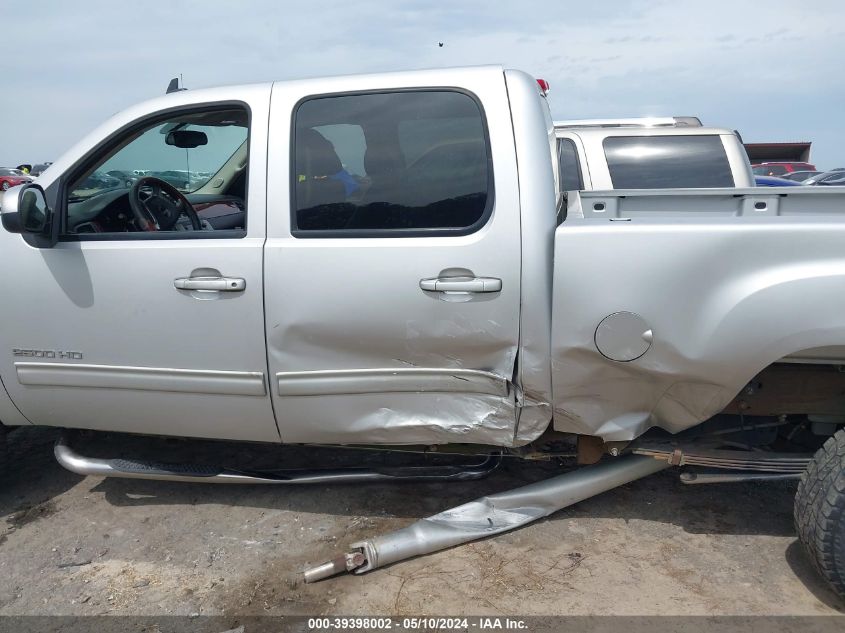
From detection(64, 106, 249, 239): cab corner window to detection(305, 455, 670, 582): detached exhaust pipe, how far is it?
1.45m

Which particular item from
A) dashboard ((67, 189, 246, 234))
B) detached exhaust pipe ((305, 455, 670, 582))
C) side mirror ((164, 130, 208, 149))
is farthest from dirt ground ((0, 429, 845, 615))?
side mirror ((164, 130, 208, 149))

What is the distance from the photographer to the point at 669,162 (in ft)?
19.0

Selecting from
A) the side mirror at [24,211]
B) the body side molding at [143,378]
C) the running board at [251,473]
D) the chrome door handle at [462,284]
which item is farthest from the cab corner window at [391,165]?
the running board at [251,473]

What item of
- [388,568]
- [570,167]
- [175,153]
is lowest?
[388,568]

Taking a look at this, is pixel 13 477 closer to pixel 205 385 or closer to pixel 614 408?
pixel 205 385

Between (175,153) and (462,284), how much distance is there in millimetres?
1905

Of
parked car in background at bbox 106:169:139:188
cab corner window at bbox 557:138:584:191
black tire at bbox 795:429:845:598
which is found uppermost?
parked car in background at bbox 106:169:139:188

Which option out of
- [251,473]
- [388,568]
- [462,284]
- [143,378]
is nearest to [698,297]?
[462,284]

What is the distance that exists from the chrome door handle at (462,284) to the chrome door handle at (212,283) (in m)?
0.75

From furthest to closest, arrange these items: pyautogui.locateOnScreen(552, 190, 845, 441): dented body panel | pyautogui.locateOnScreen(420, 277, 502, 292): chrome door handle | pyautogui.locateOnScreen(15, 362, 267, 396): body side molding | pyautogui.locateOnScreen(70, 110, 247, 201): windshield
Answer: pyautogui.locateOnScreen(70, 110, 247, 201): windshield
pyautogui.locateOnScreen(15, 362, 267, 396): body side molding
pyautogui.locateOnScreen(420, 277, 502, 292): chrome door handle
pyautogui.locateOnScreen(552, 190, 845, 441): dented body panel

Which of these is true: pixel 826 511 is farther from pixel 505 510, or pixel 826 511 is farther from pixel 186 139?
pixel 186 139

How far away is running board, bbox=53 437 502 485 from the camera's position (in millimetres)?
3035

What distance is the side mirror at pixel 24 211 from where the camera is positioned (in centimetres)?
268

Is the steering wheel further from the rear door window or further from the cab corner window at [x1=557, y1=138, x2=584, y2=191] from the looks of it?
the rear door window
